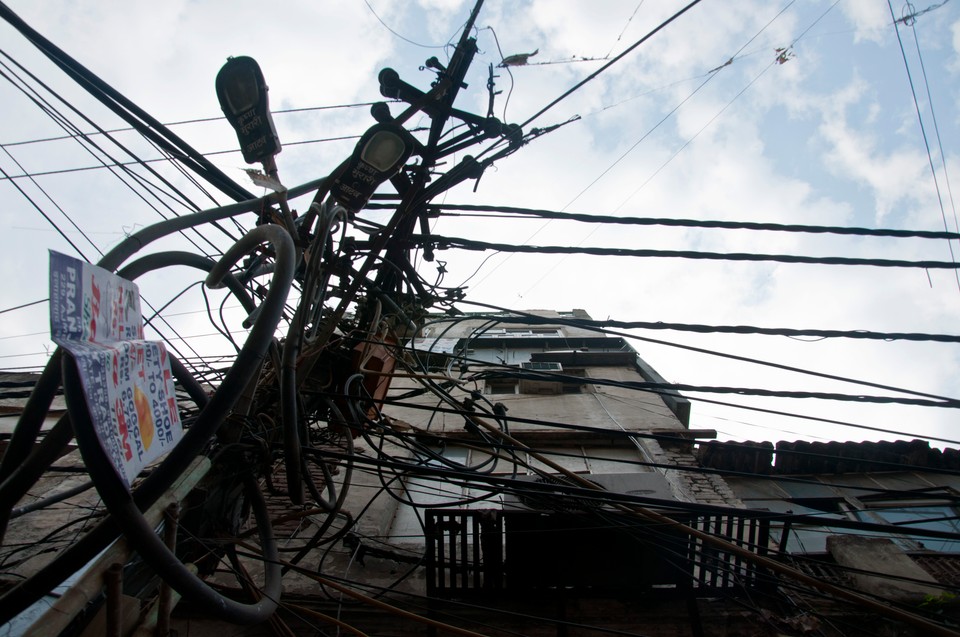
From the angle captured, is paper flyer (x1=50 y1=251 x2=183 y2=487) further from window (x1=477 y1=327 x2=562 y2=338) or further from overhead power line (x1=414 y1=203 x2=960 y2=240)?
window (x1=477 y1=327 x2=562 y2=338)

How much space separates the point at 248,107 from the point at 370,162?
910mm

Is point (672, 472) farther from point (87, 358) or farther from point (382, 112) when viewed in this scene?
point (87, 358)

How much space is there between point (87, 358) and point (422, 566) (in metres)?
4.28

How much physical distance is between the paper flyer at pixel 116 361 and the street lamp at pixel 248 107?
1.84m

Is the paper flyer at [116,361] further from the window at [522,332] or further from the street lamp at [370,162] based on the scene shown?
the window at [522,332]

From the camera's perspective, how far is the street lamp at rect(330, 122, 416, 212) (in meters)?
3.94

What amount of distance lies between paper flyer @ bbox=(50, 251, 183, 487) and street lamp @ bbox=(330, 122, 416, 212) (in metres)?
2.27

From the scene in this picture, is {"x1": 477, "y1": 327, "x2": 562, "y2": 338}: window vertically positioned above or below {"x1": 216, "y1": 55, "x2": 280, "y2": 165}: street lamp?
below

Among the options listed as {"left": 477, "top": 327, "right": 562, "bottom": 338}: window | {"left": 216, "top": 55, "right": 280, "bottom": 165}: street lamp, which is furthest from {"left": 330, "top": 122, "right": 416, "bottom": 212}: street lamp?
{"left": 477, "top": 327, "right": 562, "bottom": 338}: window

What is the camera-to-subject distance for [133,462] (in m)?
1.51

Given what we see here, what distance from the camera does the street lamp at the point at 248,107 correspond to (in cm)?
334

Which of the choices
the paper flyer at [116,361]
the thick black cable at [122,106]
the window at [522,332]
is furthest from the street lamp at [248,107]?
the window at [522,332]

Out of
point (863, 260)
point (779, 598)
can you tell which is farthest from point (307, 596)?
point (863, 260)

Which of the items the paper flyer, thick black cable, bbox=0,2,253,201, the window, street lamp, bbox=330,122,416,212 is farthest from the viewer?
the window
